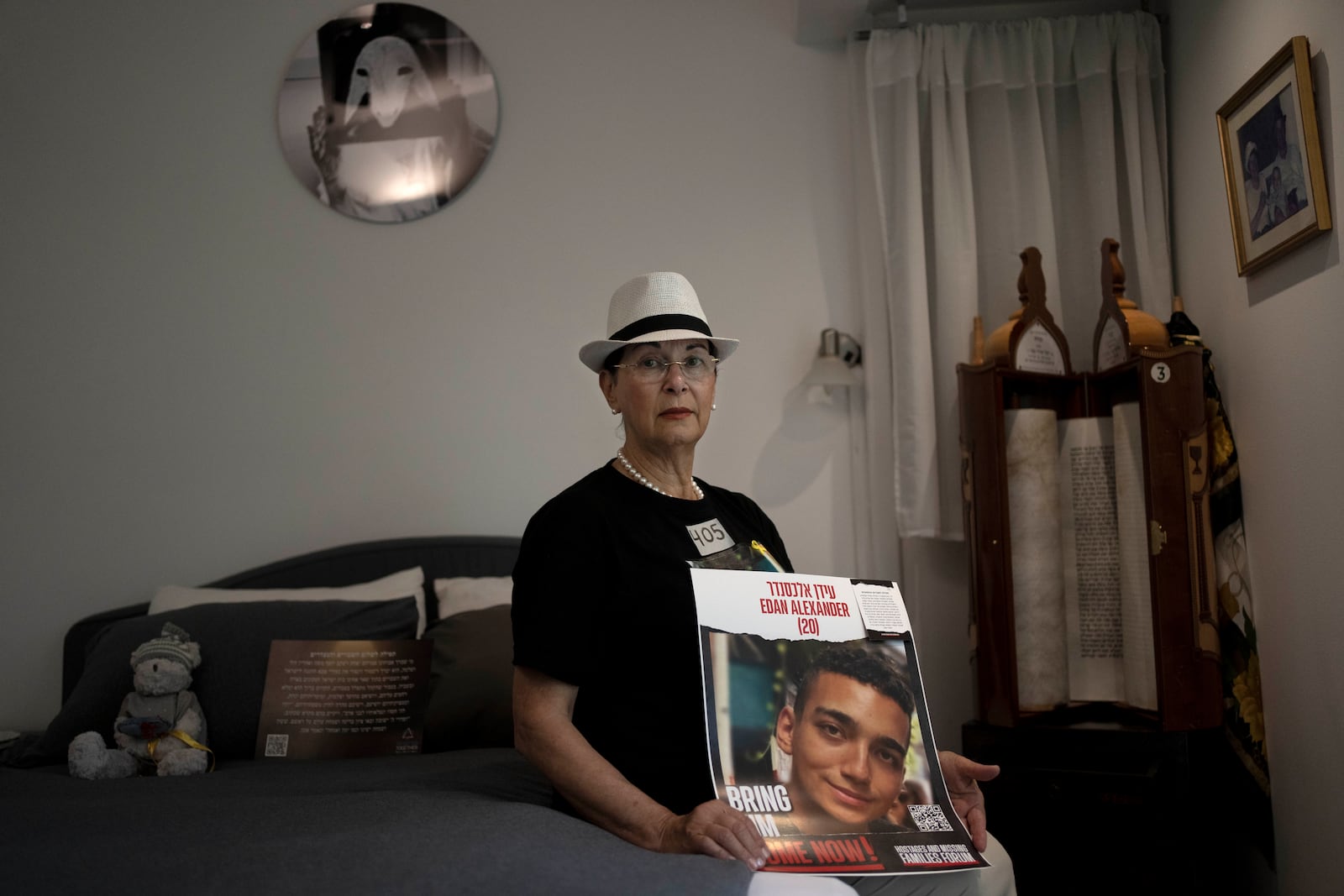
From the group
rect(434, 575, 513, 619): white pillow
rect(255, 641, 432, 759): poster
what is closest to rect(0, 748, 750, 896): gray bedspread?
rect(255, 641, 432, 759): poster

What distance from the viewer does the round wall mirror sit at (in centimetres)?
321

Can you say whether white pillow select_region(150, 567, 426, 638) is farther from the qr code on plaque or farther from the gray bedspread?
the qr code on plaque

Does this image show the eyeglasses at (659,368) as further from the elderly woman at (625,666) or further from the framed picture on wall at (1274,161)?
the framed picture on wall at (1274,161)

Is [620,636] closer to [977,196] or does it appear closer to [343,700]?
[343,700]

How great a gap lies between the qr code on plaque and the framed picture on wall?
1.48m

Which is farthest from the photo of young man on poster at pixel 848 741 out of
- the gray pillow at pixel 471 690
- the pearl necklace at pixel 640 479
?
the gray pillow at pixel 471 690

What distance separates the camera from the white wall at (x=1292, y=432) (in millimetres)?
2059

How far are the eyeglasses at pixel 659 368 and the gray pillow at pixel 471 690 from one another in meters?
0.89

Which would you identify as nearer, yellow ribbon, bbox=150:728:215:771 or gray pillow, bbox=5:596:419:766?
yellow ribbon, bbox=150:728:215:771

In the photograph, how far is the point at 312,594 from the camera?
111 inches

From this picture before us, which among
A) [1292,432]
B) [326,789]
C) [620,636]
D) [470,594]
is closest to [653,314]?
[620,636]

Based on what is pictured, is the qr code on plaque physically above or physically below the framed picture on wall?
below

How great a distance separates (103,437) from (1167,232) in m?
3.23

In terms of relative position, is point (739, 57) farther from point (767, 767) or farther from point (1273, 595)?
point (767, 767)
